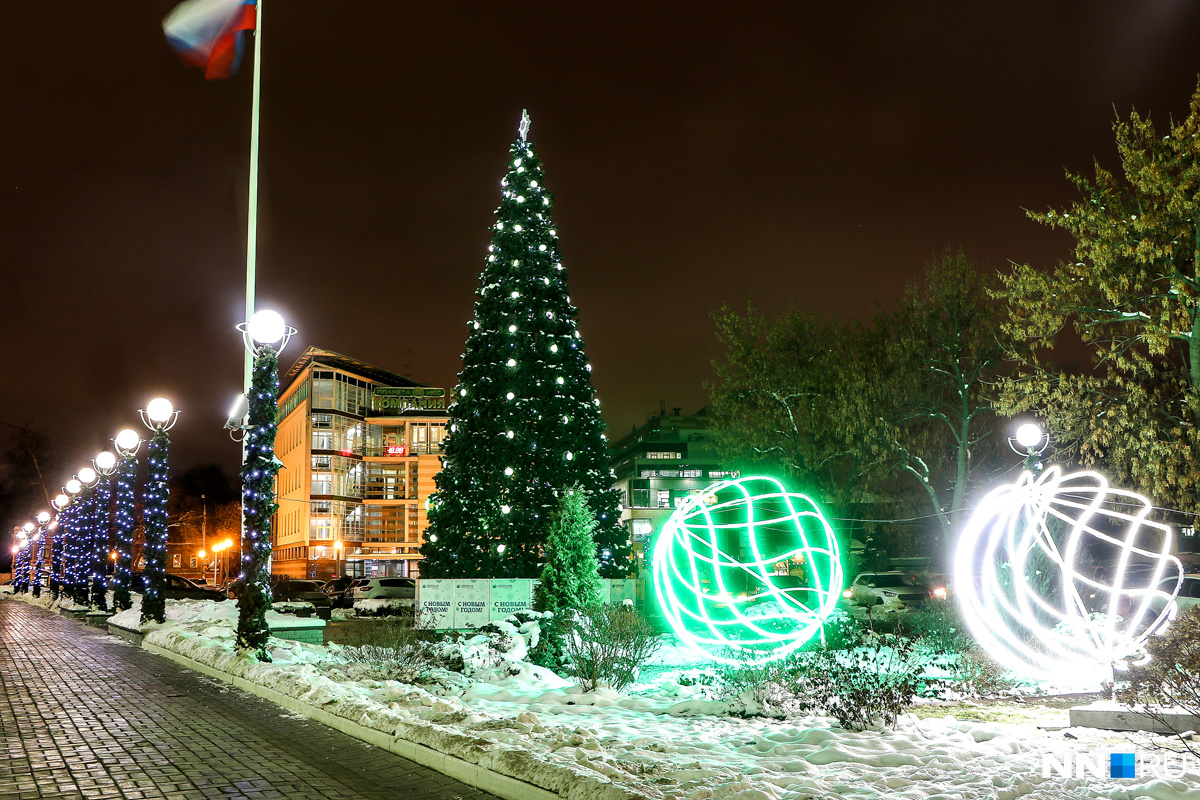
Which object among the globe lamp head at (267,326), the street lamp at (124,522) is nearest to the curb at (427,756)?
the globe lamp head at (267,326)

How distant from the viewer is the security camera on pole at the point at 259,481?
15.3 meters

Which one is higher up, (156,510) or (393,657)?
(156,510)

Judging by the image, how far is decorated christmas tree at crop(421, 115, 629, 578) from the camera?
26.2 m

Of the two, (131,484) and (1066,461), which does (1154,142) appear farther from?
(131,484)

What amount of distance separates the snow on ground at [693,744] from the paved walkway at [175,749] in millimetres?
468

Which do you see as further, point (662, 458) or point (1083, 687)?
point (662, 458)

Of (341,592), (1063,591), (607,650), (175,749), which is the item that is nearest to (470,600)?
(607,650)

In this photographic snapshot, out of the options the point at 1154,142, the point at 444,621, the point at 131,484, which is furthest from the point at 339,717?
the point at 131,484

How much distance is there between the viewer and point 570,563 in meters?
18.1

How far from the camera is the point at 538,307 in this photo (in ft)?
91.1

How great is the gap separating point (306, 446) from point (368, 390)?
8321 mm

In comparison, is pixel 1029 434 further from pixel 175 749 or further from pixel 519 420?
pixel 175 749

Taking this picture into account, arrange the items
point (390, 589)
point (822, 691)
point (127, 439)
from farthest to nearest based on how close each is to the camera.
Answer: point (390, 589)
point (127, 439)
point (822, 691)

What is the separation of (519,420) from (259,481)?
448 inches
